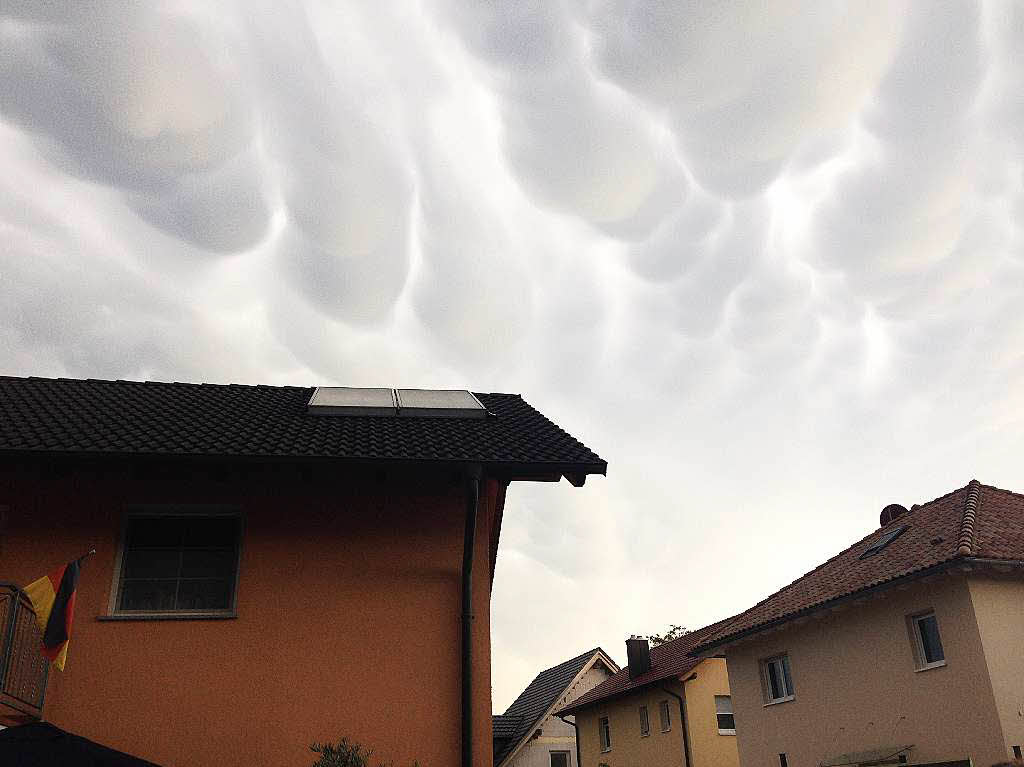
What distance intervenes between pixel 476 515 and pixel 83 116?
25.6 ft

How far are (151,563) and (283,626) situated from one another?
1.56m

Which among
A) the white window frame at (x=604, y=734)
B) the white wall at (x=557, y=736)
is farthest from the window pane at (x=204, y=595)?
the white wall at (x=557, y=736)

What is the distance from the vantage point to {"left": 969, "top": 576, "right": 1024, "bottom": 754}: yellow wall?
14.1 metres

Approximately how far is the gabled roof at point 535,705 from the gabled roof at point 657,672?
1.81 metres

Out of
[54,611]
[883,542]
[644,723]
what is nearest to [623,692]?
[644,723]

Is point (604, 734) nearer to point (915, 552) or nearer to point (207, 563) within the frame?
point (915, 552)

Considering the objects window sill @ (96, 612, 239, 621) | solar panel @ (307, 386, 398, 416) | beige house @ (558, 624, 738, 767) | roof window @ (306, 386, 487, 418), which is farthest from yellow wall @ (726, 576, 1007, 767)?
window sill @ (96, 612, 239, 621)

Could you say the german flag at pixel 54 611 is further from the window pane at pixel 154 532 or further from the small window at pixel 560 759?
the small window at pixel 560 759

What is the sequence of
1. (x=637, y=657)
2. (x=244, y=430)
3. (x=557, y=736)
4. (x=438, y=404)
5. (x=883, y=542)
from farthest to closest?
(x=557, y=736) < (x=637, y=657) < (x=883, y=542) < (x=438, y=404) < (x=244, y=430)

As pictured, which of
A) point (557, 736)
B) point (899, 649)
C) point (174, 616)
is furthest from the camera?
point (557, 736)

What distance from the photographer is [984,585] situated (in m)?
14.8

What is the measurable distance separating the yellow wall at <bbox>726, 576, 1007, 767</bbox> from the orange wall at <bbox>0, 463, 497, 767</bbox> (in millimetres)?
9775

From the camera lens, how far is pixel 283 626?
8930 millimetres

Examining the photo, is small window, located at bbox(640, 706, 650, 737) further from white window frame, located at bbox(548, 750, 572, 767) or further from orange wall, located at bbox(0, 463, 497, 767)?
orange wall, located at bbox(0, 463, 497, 767)
